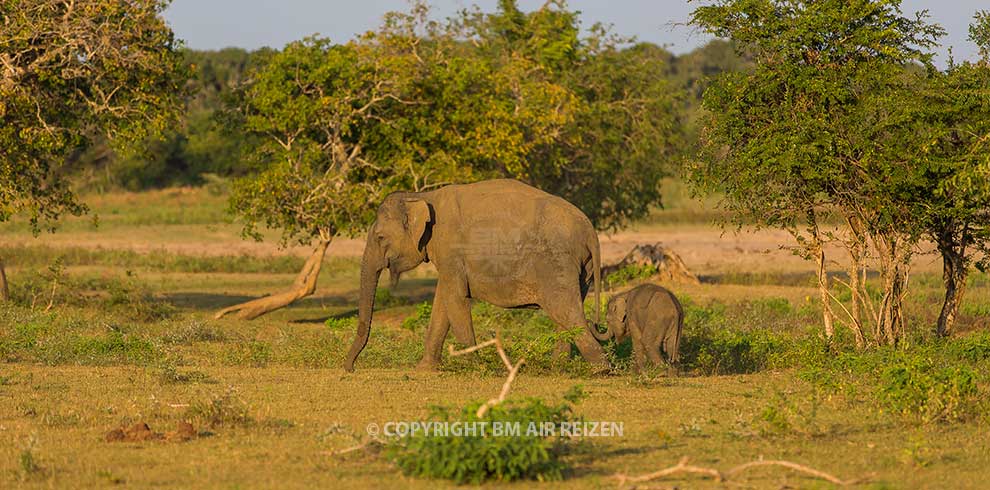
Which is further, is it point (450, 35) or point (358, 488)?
point (450, 35)

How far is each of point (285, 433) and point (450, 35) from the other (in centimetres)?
1648

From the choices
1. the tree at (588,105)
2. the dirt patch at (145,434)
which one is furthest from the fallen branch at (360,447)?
the tree at (588,105)

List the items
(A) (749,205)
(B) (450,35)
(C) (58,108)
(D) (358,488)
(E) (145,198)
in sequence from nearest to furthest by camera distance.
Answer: (D) (358,488)
(A) (749,205)
(C) (58,108)
(B) (450,35)
(E) (145,198)

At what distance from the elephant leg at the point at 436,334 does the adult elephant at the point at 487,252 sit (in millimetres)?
11

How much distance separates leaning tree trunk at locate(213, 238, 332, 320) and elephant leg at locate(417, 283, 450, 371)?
7.51 m

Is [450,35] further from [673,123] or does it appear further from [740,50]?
[740,50]

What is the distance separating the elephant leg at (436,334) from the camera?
47.4ft

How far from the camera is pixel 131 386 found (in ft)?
41.6

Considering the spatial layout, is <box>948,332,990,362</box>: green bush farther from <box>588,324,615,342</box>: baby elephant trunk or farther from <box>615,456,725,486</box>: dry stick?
<box>615,456,725,486</box>: dry stick

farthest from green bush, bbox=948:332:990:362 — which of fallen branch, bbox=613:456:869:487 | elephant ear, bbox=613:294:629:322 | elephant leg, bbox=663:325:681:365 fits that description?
fallen branch, bbox=613:456:869:487

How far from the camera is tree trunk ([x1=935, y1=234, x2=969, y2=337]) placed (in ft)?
49.3

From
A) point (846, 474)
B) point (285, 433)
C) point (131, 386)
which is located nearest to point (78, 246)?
point (131, 386)

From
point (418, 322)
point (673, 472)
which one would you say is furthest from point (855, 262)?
point (673, 472)

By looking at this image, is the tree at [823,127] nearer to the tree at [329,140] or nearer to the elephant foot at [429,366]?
the elephant foot at [429,366]
